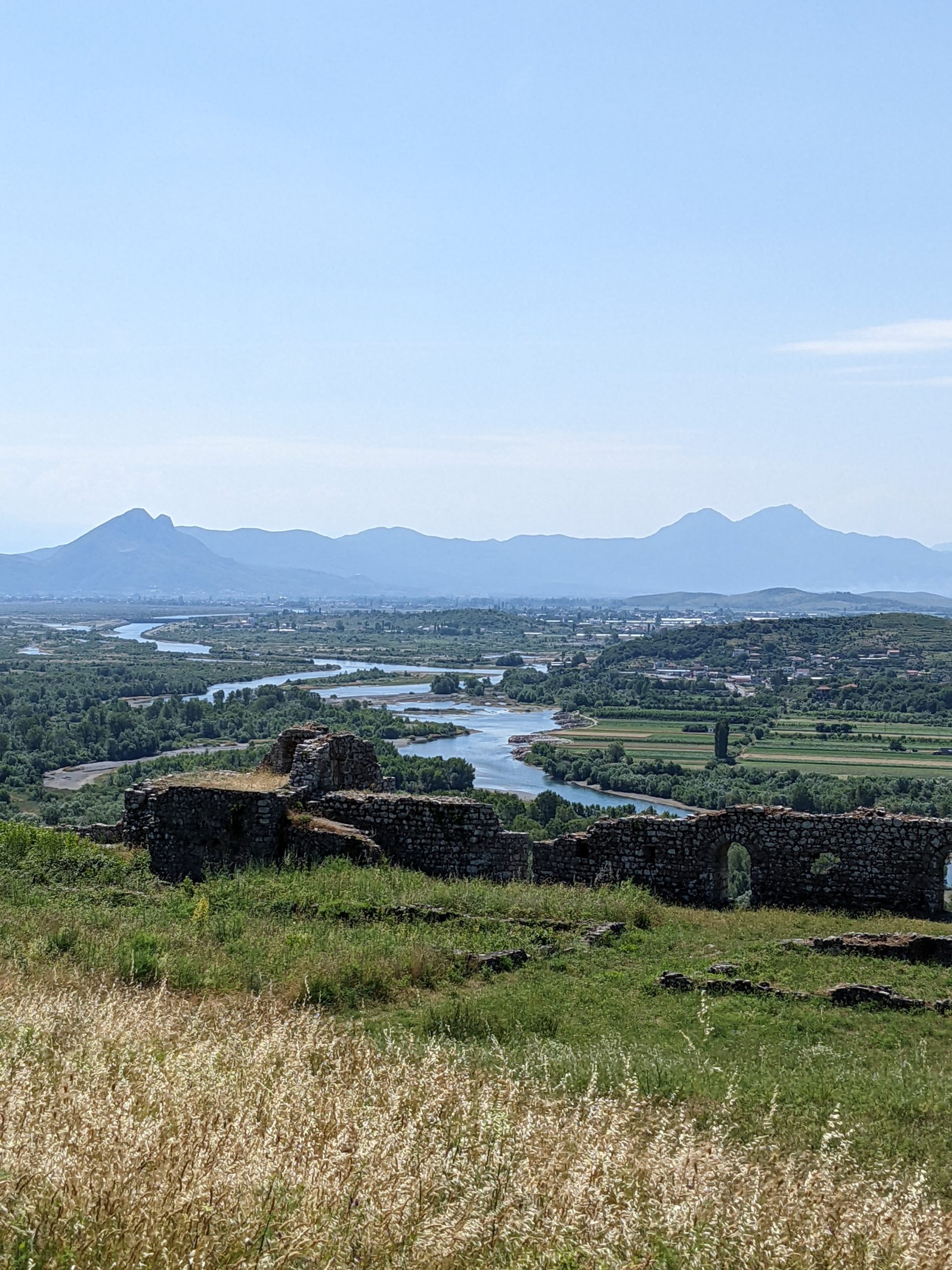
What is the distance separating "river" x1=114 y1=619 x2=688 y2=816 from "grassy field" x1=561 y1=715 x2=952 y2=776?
7.18 metres

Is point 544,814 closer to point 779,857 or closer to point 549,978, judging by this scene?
point 779,857

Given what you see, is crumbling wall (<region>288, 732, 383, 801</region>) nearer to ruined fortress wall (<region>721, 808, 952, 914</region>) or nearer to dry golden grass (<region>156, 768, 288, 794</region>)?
dry golden grass (<region>156, 768, 288, 794</region>)

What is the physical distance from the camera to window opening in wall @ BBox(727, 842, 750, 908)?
53.5 ft

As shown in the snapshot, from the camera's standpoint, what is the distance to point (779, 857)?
51.7 ft

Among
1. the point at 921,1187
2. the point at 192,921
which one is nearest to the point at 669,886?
the point at 192,921

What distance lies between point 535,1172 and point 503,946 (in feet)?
23.9

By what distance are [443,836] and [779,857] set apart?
5.21 m

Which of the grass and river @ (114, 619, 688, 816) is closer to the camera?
the grass

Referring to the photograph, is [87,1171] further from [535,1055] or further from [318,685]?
[318,685]

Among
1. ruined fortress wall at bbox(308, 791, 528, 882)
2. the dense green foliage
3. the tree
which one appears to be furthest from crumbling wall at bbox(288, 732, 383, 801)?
the tree

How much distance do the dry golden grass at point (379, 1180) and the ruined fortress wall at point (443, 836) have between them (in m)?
9.77

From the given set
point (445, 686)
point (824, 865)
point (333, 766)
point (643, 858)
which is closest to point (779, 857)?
point (824, 865)

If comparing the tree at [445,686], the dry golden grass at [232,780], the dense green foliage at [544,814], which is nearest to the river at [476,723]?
the tree at [445,686]

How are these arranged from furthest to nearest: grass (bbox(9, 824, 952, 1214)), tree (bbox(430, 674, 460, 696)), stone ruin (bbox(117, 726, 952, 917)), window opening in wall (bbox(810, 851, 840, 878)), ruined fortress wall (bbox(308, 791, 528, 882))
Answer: tree (bbox(430, 674, 460, 696))
ruined fortress wall (bbox(308, 791, 528, 882))
window opening in wall (bbox(810, 851, 840, 878))
stone ruin (bbox(117, 726, 952, 917))
grass (bbox(9, 824, 952, 1214))
